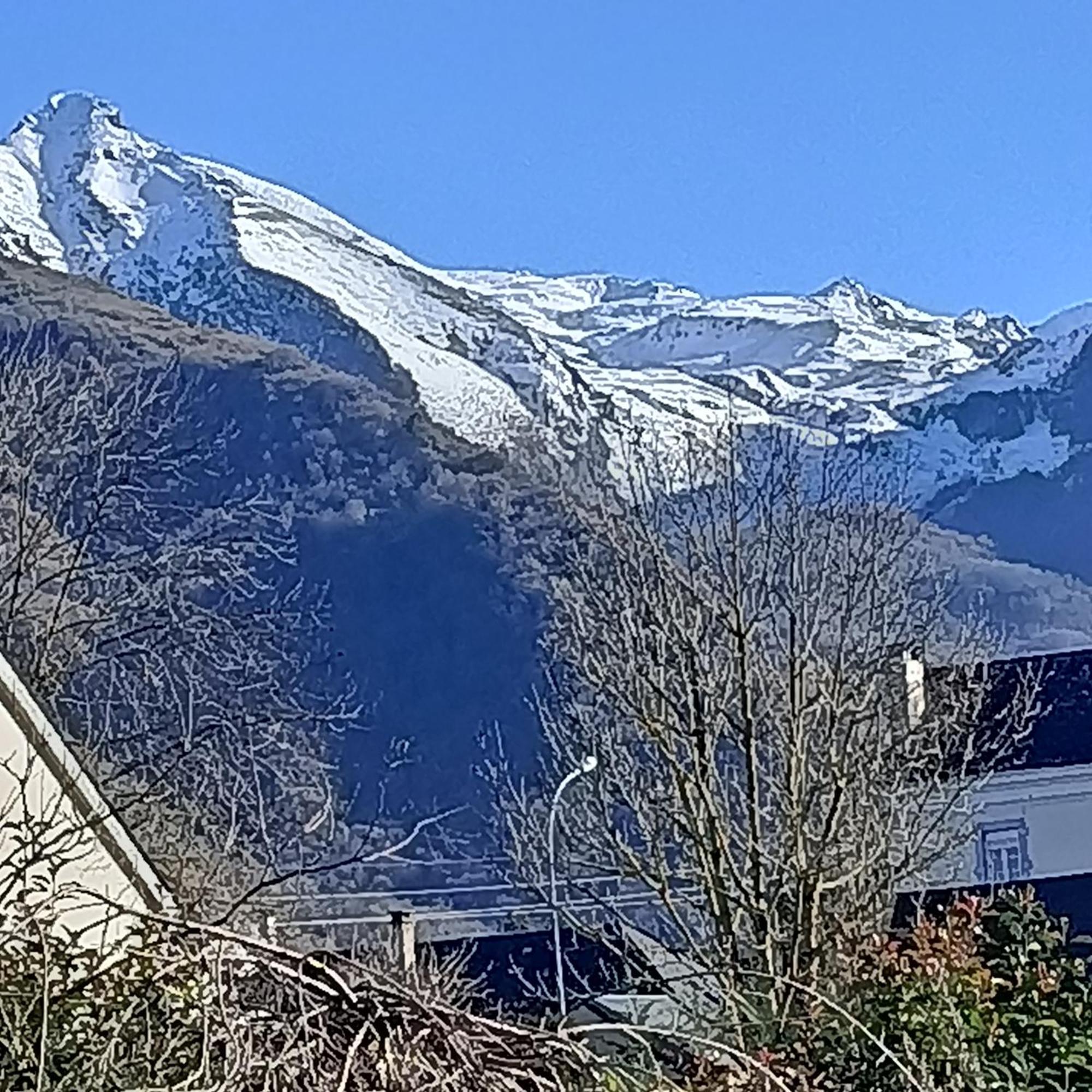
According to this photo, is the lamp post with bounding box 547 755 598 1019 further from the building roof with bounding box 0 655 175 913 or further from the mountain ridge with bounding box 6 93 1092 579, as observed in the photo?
the mountain ridge with bounding box 6 93 1092 579

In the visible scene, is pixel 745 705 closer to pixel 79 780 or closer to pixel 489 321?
pixel 79 780

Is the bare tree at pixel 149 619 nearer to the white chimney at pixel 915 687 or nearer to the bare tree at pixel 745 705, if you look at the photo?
the bare tree at pixel 745 705

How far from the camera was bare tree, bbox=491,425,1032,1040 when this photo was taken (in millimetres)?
11875

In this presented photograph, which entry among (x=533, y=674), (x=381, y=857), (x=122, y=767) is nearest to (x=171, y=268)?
(x=533, y=674)

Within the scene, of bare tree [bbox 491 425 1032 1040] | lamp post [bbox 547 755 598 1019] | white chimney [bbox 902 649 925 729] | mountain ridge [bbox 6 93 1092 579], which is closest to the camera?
bare tree [bbox 491 425 1032 1040]

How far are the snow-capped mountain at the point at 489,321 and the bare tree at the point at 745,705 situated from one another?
10358 millimetres

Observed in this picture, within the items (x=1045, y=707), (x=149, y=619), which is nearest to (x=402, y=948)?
(x=149, y=619)

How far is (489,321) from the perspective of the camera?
48344mm

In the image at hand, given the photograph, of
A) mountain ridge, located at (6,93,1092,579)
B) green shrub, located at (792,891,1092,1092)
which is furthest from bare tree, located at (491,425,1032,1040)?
mountain ridge, located at (6,93,1092,579)

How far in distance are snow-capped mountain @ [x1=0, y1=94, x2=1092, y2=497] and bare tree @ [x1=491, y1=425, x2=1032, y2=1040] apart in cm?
1036

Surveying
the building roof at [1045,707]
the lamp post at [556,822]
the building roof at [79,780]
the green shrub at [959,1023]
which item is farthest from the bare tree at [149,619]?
the green shrub at [959,1023]

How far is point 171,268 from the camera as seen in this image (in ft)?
168

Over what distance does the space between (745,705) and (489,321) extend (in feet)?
122

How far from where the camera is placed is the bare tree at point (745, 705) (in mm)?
11875
